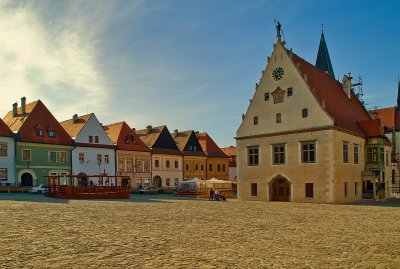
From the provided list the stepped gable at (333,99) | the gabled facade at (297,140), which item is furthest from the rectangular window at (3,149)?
the stepped gable at (333,99)

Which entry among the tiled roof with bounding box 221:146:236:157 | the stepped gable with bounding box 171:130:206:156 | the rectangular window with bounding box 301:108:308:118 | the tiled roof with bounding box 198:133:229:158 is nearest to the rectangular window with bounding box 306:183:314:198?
the rectangular window with bounding box 301:108:308:118

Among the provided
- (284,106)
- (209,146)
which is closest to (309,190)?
(284,106)

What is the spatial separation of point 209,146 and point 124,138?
1925cm

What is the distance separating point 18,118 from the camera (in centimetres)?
5231

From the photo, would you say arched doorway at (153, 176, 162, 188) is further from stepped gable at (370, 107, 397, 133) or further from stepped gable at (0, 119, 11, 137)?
stepped gable at (370, 107, 397, 133)

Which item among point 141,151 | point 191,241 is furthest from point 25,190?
point 191,241

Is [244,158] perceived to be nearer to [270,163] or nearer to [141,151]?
[270,163]

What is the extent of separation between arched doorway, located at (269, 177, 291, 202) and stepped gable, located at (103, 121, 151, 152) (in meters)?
27.6

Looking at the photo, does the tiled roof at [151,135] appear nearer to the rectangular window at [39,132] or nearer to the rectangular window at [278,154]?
the rectangular window at [39,132]

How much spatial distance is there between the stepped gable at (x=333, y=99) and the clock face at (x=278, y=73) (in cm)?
148

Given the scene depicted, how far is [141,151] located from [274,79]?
28.8m

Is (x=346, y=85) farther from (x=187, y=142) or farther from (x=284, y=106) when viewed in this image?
(x=187, y=142)

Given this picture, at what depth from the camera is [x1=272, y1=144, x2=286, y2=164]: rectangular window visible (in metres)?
37.7

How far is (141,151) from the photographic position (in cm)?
6147
